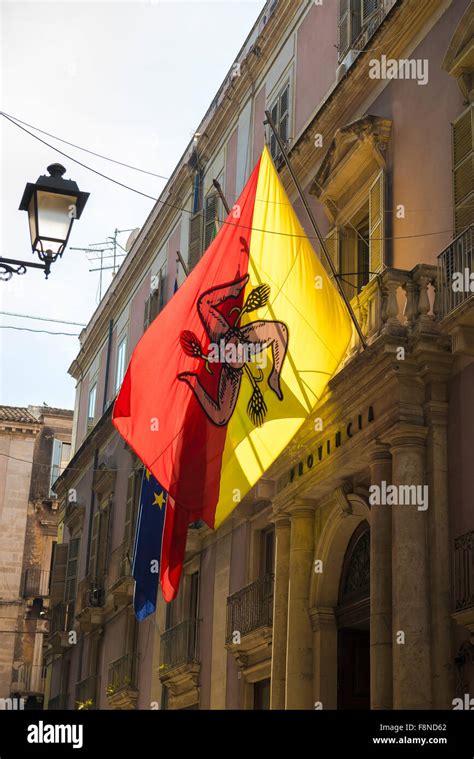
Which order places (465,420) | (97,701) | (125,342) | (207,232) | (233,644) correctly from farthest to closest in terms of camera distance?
(125,342), (97,701), (207,232), (233,644), (465,420)

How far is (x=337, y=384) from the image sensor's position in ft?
45.0

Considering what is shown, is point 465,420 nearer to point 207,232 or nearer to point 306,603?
point 306,603

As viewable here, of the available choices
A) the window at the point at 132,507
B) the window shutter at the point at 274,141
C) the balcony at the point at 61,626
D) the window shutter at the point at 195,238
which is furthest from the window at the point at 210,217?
the balcony at the point at 61,626

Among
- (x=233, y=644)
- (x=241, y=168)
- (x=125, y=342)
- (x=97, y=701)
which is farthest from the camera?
(x=125, y=342)

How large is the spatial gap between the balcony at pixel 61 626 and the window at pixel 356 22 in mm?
17282

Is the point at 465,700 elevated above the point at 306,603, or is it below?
below

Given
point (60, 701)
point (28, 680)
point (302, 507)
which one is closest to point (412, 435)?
point (302, 507)

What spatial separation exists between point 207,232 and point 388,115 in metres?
8.25

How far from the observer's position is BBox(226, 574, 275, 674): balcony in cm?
1638

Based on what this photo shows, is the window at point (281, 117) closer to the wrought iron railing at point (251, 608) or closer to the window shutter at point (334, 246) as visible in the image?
the window shutter at point (334, 246)

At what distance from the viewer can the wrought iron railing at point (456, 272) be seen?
11.8 metres

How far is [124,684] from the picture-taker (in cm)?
2358

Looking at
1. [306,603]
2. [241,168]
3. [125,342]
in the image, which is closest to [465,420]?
[306,603]

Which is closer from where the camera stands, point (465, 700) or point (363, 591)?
point (465, 700)
